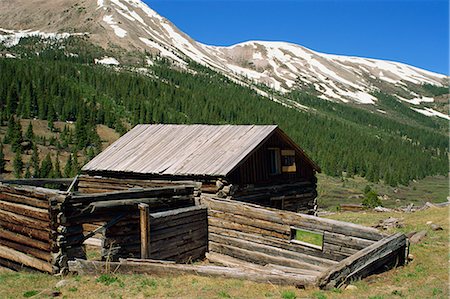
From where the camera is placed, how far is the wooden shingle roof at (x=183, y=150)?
1955cm

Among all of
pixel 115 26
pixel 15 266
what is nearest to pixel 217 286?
pixel 15 266

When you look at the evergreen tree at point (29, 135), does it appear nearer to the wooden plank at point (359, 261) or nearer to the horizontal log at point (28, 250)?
the horizontal log at point (28, 250)

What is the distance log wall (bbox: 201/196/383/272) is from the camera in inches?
563

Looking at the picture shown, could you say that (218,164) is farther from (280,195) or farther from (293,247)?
(293,247)

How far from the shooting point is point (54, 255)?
1424 cm

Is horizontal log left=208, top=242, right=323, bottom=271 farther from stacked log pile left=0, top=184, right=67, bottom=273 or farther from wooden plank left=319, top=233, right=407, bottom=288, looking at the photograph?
stacked log pile left=0, top=184, right=67, bottom=273

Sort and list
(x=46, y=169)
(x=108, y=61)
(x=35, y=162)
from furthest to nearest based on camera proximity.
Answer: (x=108, y=61), (x=35, y=162), (x=46, y=169)

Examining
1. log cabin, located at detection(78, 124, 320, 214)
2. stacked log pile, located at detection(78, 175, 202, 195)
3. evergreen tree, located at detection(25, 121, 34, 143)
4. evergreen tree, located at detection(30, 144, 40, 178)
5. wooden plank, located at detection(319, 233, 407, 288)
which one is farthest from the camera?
evergreen tree, located at detection(25, 121, 34, 143)

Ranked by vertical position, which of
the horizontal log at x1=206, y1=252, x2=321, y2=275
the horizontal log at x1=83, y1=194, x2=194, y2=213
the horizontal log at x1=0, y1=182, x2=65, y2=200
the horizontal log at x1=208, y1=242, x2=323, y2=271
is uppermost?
the horizontal log at x1=0, y1=182, x2=65, y2=200

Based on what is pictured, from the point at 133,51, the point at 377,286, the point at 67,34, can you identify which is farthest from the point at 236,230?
the point at 67,34

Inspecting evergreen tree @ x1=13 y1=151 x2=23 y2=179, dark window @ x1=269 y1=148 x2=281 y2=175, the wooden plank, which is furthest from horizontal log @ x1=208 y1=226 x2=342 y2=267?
evergreen tree @ x1=13 y1=151 x2=23 y2=179

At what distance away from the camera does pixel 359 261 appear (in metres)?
12.0

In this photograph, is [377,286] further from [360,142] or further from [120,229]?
[360,142]

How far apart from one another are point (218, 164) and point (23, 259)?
8.38 meters
